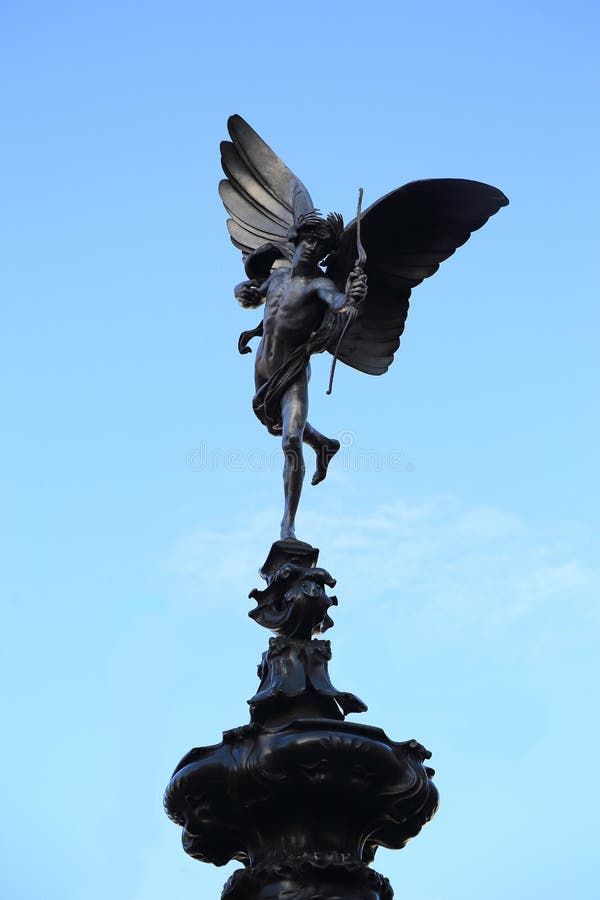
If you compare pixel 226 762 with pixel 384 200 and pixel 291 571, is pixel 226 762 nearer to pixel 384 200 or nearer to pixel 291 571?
pixel 291 571

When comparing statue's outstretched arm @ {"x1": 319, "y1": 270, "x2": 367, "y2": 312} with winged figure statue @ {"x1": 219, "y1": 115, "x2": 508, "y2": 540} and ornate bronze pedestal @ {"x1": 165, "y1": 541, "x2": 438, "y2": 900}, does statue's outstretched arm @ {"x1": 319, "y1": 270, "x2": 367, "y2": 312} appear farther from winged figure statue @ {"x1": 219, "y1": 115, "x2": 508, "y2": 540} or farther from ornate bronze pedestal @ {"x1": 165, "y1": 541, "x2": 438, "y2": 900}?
ornate bronze pedestal @ {"x1": 165, "y1": 541, "x2": 438, "y2": 900}

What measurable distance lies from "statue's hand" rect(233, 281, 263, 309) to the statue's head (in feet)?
1.94

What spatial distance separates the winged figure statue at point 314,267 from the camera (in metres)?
10.3

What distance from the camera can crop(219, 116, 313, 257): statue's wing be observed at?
1223cm

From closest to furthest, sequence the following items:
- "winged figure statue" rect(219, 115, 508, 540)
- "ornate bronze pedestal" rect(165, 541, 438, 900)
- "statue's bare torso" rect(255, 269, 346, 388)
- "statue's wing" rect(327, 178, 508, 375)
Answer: "ornate bronze pedestal" rect(165, 541, 438, 900)
"winged figure statue" rect(219, 115, 508, 540)
"statue's bare torso" rect(255, 269, 346, 388)
"statue's wing" rect(327, 178, 508, 375)

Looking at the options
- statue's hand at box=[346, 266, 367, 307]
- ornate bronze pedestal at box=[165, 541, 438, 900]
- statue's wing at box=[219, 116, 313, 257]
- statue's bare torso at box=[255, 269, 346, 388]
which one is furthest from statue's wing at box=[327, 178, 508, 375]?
ornate bronze pedestal at box=[165, 541, 438, 900]

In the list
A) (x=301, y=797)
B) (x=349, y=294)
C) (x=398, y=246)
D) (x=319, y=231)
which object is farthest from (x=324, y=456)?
(x=301, y=797)

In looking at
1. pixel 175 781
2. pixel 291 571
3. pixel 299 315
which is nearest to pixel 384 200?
pixel 299 315

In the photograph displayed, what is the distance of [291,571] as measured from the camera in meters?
9.12

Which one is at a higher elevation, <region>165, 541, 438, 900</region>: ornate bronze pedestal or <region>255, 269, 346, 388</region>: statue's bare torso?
<region>255, 269, 346, 388</region>: statue's bare torso

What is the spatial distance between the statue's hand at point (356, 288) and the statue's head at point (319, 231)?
1074 mm

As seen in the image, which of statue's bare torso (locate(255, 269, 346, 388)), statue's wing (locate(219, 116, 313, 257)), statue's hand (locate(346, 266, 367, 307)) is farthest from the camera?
statue's wing (locate(219, 116, 313, 257))

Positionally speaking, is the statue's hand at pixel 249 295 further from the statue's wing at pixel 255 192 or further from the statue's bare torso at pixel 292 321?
the statue's wing at pixel 255 192

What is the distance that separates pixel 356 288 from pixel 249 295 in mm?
1856
